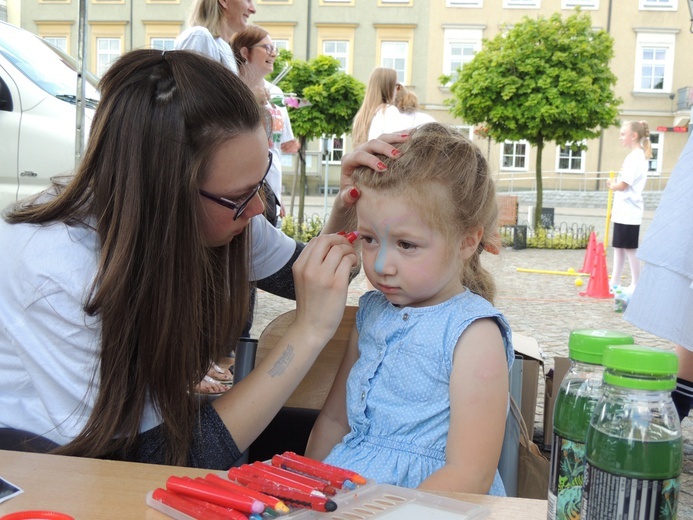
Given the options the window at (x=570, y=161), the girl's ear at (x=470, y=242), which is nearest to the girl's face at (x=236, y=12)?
the girl's ear at (x=470, y=242)

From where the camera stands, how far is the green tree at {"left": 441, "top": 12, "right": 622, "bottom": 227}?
45.2 ft

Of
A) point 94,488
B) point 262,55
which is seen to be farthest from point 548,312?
point 94,488

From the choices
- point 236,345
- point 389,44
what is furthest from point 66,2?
point 236,345

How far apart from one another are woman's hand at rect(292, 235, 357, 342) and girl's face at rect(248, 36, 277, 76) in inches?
130

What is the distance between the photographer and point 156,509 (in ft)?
3.10

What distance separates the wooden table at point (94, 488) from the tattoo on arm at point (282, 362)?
15.7 inches

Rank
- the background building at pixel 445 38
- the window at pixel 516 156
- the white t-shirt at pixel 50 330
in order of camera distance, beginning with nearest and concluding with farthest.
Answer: the white t-shirt at pixel 50 330
the background building at pixel 445 38
the window at pixel 516 156

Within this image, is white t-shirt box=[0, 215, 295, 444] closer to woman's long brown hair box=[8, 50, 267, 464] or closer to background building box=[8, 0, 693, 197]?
woman's long brown hair box=[8, 50, 267, 464]

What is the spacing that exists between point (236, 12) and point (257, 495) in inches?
139

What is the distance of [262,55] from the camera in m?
4.61

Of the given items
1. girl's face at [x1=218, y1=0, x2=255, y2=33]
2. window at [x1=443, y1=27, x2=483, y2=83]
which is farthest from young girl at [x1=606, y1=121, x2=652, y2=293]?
window at [x1=443, y1=27, x2=483, y2=83]

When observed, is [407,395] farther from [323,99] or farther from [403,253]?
[323,99]

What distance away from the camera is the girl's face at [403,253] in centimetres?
153

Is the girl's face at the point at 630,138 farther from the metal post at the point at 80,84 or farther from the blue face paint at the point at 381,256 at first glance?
the blue face paint at the point at 381,256
